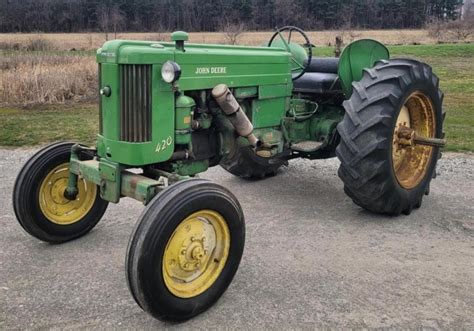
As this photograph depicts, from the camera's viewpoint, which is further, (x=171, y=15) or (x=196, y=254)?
(x=171, y=15)

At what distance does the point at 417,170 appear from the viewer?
5309 mm

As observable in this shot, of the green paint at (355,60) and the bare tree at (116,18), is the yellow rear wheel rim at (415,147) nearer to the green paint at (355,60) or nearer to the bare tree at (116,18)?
the green paint at (355,60)

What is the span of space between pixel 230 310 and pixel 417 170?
9.49 ft

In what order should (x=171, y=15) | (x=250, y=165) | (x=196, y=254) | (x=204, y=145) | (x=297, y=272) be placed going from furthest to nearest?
(x=171, y=15), (x=250, y=165), (x=204, y=145), (x=297, y=272), (x=196, y=254)

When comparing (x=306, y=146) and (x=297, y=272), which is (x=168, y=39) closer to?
(x=306, y=146)

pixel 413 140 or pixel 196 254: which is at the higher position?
pixel 413 140

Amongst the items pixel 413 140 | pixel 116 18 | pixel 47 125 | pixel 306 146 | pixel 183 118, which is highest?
pixel 116 18

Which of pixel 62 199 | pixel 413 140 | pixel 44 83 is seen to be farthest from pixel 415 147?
pixel 44 83

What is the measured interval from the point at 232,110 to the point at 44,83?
32.0 feet

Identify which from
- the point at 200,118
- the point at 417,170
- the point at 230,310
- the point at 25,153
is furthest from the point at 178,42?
the point at 25,153

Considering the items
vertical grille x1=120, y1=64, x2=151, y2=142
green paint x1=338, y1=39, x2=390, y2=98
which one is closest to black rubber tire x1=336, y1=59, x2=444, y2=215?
green paint x1=338, y1=39, x2=390, y2=98

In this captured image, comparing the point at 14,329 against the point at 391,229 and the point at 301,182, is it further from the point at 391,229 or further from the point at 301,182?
the point at 301,182

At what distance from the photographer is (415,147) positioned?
17.7 ft

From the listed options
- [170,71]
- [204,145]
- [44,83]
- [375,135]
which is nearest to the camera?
[170,71]
